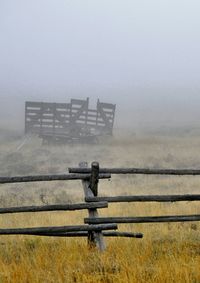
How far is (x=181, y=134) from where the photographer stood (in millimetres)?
37594

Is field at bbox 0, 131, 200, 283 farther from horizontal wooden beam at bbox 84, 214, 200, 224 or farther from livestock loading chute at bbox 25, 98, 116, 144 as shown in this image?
livestock loading chute at bbox 25, 98, 116, 144

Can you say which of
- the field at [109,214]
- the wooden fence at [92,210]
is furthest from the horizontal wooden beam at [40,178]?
the field at [109,214]

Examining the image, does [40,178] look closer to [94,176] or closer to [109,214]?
[94,176]

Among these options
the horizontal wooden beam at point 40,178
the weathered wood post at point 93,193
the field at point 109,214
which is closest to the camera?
the field at point 109,214

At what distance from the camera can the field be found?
5.62 metres

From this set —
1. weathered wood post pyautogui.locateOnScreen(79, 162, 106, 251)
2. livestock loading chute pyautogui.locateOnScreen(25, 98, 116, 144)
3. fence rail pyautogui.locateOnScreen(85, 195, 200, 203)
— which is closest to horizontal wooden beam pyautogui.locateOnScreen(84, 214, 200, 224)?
weathered wood post pyautogui.locateOnScreen(79, 162, 106, 251)

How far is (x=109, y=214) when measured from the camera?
13516 millimetres

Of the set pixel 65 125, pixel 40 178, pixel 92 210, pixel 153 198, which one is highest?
pixel 65 125

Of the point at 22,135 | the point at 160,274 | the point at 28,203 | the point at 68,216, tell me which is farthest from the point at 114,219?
the point at 22,135

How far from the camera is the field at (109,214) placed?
5625 mm

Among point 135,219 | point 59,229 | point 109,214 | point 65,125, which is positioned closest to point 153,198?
point 135,219

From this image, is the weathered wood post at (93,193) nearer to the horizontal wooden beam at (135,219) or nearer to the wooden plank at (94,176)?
the wooden plank at (94,176)

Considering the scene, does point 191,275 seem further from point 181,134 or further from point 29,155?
point 181,134

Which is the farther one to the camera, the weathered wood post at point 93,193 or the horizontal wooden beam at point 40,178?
the horizontal wooden beam at point 40,178
